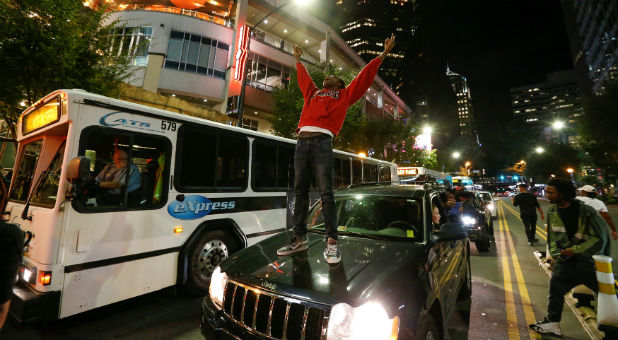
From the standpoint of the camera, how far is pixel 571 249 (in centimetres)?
346

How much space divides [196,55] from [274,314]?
72.9 feet

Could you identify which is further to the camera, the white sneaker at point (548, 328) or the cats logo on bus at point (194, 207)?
the cats logo on bus at point (194, 207)

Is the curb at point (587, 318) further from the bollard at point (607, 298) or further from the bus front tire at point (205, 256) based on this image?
the bus front tire at point (205, 256)

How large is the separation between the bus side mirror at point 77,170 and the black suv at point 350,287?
6.54 feet

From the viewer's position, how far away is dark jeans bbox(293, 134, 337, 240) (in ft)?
9.17

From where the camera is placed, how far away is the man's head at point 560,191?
3656 millimetres

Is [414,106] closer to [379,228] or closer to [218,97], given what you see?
[218,97]

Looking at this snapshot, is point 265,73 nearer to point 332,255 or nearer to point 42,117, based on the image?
point 42,117

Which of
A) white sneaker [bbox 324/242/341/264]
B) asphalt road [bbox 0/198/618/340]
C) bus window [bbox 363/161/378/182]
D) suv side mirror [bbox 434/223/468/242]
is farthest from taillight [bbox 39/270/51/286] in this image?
bus window [bbox 363/161/378/182]

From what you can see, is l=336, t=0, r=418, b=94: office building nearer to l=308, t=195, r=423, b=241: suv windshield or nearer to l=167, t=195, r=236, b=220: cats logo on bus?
l=167, t=195, r=236, b=220: cats logo on bus

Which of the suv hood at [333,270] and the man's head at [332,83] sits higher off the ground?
the man's head at [332,83]

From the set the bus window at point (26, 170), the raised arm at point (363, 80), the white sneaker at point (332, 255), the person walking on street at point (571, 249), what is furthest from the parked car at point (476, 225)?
the bus window at point (26, 170)

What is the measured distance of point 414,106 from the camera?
112m

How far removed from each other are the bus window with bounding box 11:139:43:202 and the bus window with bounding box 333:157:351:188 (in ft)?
22.2
